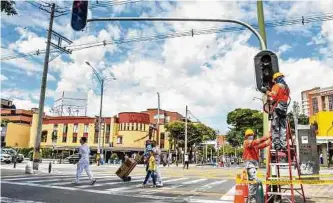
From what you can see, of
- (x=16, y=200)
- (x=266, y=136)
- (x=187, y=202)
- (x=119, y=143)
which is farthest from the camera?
(x=119, y=143)

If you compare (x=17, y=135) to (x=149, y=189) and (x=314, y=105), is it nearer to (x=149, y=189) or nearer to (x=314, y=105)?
(x=314, y=105)

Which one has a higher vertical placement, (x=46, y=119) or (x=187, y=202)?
(x=46, y=119)

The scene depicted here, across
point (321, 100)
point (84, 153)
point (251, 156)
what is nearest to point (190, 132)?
point (321, 100)

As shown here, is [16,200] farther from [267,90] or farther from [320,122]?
[320,122]

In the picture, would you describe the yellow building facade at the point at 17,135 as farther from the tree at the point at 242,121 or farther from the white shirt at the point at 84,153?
the white shirt at the point at 84,153

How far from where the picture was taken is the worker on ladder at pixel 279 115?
7.18 meters

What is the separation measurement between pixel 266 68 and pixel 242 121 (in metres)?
57.4

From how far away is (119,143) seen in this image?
69.6 metres

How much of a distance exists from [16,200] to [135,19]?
5950 millimetres

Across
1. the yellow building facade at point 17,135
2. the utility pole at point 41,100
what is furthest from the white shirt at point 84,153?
the yellow building facade at point 17,135

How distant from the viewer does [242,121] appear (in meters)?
64.2

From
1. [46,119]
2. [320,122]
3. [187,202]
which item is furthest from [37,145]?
[46,119]

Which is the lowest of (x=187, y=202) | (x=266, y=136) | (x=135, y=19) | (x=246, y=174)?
(x=187, y=202)

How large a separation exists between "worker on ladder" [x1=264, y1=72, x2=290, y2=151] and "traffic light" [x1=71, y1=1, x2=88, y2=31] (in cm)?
580
